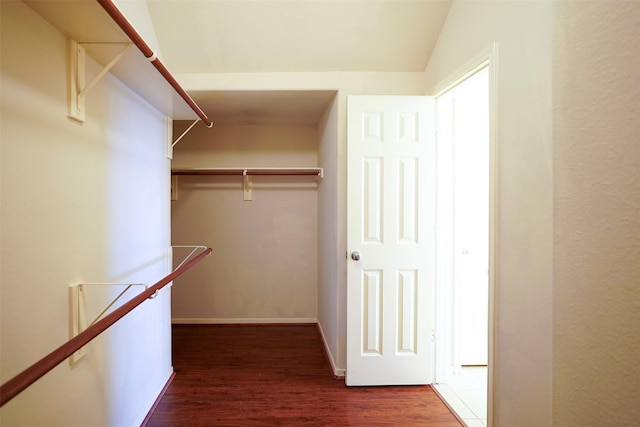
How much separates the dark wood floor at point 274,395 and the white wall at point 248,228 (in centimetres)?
63

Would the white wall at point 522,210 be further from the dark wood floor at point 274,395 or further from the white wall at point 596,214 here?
the dark wood floor at point 274,395

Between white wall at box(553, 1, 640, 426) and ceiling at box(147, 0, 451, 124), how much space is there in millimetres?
1446

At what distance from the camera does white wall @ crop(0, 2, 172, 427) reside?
0.93 metres

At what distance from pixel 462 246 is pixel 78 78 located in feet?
8.25

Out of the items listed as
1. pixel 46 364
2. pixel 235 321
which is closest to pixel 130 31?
pixel 46 364

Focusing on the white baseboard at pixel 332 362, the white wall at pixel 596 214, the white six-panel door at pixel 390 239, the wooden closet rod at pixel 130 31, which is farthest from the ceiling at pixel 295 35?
the white baseboard at pixel 332 362

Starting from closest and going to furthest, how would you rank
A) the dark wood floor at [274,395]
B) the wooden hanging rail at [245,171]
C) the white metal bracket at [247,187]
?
the dark wood floor at [274,395] < the wooden hanging rail at [245,171] < the white metal bracket at [247,187]

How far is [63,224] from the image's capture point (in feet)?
3.77

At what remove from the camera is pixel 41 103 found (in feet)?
3.40

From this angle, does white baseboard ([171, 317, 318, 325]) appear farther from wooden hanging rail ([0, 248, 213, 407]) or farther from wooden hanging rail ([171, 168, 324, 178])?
wooden hanging rail ([0, 248, 213, 407])

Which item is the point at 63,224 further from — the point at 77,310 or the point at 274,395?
the point at 274,395

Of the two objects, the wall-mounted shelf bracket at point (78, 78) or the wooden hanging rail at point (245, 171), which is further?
the wooden hanging rail at point (245, 171)

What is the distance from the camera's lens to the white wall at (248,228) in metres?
3.28

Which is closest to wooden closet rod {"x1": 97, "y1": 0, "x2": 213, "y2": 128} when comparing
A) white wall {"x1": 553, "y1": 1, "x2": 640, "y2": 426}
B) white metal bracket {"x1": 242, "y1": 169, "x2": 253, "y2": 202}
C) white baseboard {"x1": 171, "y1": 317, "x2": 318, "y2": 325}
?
white wall {"x1": 553, "y1": 1, "x2": 640, "y2": 426}
